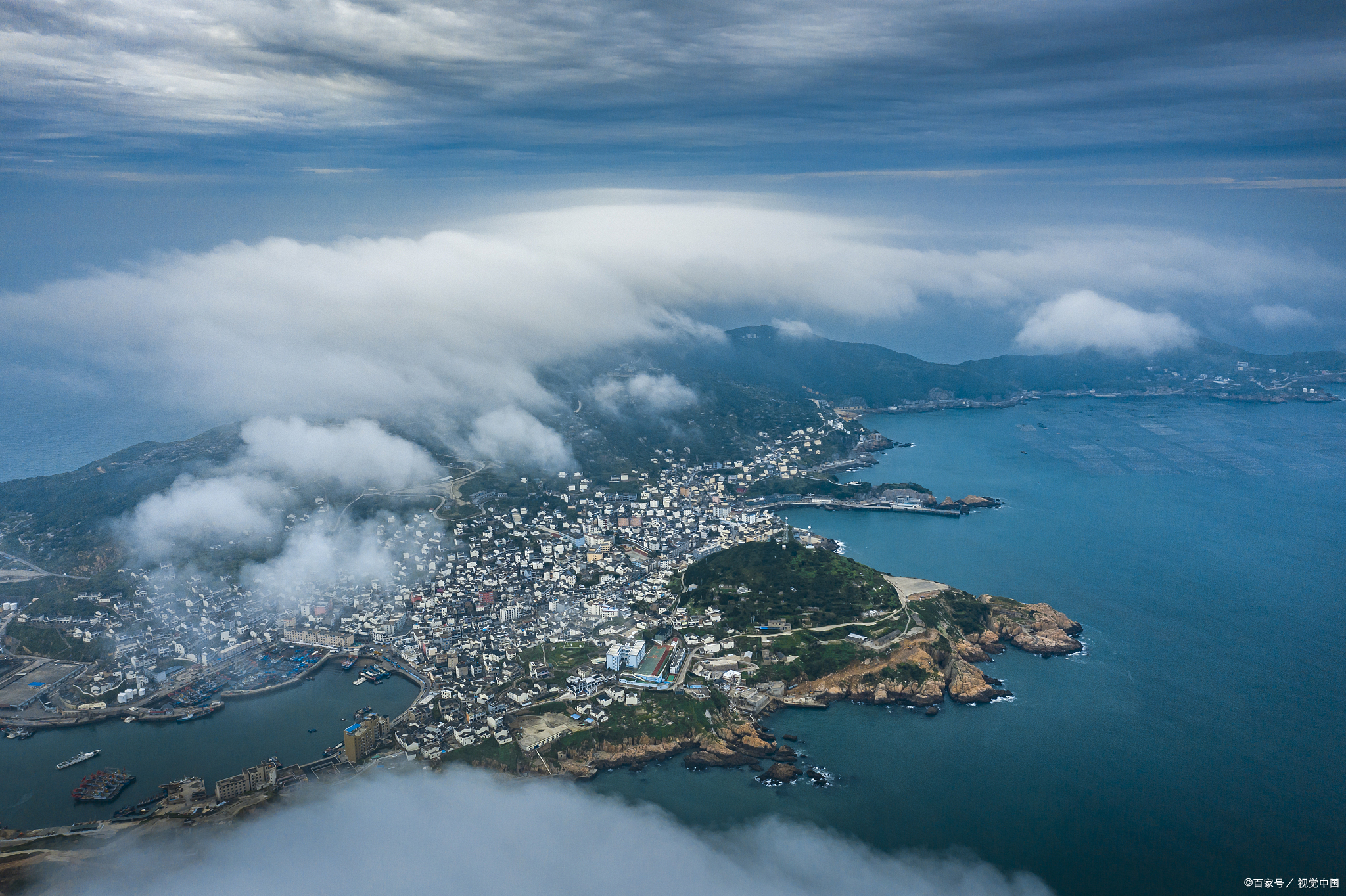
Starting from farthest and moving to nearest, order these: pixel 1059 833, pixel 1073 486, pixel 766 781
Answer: pixel 1073 486
pixel 766 781
pixel 1059 833

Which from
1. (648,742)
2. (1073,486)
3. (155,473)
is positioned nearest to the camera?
(648,742)

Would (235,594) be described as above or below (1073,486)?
below

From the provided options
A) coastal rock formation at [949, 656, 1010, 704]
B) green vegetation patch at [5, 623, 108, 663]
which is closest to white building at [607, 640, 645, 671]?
coastal rock formation at [949, 656, 1010, 704]

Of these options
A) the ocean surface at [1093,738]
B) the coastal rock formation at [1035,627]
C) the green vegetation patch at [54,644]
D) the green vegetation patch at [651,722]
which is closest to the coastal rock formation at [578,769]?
the green vegetation patch at [651,722]

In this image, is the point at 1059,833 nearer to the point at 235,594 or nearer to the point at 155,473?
the point at 235,594

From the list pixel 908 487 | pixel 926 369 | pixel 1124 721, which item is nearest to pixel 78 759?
pixel 1124 721

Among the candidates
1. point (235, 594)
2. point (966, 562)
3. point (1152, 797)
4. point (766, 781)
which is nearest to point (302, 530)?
point (235, 594)

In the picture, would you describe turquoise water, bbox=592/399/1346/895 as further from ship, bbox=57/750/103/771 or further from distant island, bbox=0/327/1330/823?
ship, bbox=57/750/103/771

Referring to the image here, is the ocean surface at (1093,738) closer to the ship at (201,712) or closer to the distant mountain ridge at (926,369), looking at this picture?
the ship at (201,712)
